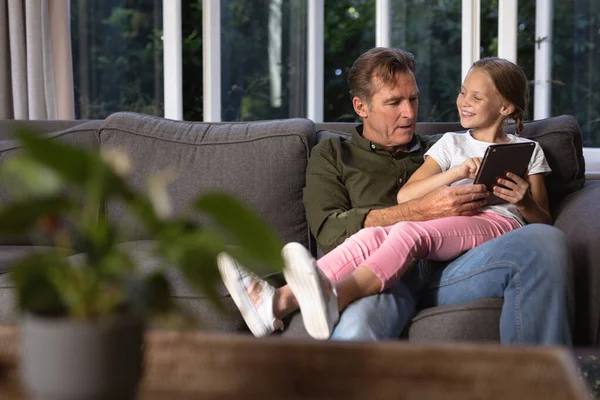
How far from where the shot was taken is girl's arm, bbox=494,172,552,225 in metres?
2.30

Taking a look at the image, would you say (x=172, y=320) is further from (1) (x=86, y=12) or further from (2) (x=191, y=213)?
(1) (x=86, y=12)

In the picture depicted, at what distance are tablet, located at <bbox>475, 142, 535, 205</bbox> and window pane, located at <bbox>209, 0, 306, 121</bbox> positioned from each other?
2309mm

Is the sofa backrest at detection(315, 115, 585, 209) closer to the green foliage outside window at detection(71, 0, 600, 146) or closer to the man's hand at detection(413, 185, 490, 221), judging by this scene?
the man's hand at detection(413, 185, 490, 221)

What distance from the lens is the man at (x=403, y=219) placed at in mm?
1921

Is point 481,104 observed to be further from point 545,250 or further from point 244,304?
point 244,304

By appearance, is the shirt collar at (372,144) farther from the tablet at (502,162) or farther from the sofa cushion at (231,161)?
the tablet at (502,162)

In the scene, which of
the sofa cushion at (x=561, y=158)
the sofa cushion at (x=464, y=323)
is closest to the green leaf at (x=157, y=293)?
the sofa cushion at (x=464, y=323)

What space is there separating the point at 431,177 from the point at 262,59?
2.31 m

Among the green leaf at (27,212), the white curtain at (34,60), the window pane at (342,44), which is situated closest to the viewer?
the green leaf at (27,212)

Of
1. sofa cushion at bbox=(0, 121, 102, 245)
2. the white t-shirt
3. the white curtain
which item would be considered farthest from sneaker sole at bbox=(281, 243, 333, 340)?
the white curtain

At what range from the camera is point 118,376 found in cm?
84

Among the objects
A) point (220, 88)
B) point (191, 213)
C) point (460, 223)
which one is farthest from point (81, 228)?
point (220, 88)

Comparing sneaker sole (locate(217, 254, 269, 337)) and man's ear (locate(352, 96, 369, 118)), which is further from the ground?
man's ear (locate(352, 96, 369, 118))

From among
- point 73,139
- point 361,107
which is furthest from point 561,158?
point 73,139
